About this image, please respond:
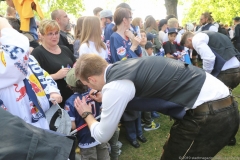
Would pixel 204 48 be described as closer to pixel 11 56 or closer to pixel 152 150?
pixel 152 150

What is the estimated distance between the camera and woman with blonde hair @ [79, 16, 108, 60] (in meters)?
3.36

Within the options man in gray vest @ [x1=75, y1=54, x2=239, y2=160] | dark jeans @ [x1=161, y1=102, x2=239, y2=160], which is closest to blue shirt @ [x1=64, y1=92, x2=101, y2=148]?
man in gray vest @ [x1=75, y1=54, x2=239, y2=160]

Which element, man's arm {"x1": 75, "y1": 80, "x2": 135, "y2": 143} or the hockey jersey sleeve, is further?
man's arm {"x1": 75, "y1": 80, "x2": 135, "y2": 143}

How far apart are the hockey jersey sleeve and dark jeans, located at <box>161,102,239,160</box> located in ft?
4.24

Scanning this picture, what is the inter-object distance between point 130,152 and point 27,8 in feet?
8.08

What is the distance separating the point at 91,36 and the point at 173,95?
186 cm

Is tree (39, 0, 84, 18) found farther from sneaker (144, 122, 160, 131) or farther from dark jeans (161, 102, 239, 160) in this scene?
dark jeans (161, 102, 239, 160)

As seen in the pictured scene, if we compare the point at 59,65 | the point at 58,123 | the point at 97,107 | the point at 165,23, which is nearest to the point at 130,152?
the point at 97,107

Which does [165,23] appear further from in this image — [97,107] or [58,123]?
[58,123]

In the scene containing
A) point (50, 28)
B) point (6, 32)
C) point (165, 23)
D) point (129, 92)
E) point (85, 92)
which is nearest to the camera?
point (6, 32)

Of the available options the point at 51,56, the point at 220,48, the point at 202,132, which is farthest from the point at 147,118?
the point at 202,132

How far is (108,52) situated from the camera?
3811 mm

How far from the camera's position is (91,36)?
342cm

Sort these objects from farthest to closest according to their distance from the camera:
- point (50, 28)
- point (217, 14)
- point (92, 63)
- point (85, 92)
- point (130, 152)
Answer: point (217, 14)
point (130, 152)
point (50, 28)
point (85, 92)
point (92, 63)
